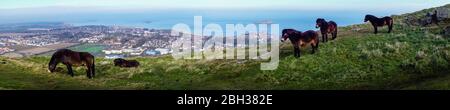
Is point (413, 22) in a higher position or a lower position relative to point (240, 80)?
higher

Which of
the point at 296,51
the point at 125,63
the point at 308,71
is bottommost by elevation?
the point at 125,63

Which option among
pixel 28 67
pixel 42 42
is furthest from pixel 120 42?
pixel 28 67

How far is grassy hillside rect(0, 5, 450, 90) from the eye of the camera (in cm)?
2598

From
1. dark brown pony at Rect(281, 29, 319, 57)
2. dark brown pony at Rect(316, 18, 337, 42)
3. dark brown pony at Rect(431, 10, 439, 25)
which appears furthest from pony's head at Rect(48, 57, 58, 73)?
dark brown pony at Rect(431, 10, 439, 25)

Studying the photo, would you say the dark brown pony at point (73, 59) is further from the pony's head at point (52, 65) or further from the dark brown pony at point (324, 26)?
the dark brown pony at point (324, 26)

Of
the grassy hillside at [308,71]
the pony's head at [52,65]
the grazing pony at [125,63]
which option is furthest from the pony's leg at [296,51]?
the pony's head at [52,65]

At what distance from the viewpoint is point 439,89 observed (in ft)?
61.7

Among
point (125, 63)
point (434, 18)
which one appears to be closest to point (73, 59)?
point (125, 63)

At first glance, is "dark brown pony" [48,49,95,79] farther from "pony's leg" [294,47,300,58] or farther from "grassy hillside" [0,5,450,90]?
"pony's leg" [294,47,300,58]

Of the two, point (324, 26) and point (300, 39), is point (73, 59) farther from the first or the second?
point (324, 26)

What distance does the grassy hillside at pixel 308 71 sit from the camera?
26.0 meters

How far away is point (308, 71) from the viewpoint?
2831 cm
